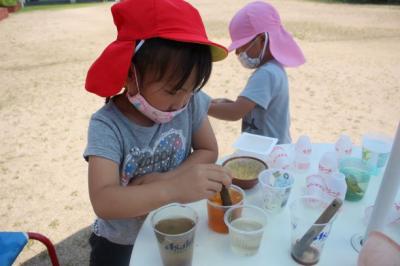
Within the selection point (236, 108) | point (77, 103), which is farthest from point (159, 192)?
point (77, 103)

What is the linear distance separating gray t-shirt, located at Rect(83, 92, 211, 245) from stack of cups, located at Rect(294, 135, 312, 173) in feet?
1.44

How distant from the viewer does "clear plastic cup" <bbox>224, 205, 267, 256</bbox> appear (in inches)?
41.7

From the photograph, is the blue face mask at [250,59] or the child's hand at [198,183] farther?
the blue face mask at [250,59]

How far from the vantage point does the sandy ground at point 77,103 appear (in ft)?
9.59

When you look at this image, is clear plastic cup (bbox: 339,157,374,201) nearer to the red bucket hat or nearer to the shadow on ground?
the red bucket hat

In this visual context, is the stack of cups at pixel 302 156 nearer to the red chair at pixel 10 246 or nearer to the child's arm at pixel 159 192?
the child's arm at pixel 159 192

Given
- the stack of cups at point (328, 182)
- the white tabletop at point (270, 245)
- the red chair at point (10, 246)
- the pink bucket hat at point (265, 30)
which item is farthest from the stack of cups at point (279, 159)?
the red chair at point (10, 246)

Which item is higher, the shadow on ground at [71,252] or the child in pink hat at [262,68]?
the child in pink hat at [262,68]

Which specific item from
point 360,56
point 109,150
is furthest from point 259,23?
point 360,56

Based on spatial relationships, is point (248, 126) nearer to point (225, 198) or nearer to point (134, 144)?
point (134, 144)

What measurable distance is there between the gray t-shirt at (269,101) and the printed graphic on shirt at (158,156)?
30.6 inches

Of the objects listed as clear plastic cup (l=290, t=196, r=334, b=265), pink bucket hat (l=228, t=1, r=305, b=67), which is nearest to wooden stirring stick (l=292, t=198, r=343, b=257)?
clear plastic cup (l=290, t=196, r=334, b=265)

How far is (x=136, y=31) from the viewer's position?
1158 millimetres

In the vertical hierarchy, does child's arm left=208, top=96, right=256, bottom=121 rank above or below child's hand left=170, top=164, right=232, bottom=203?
below
